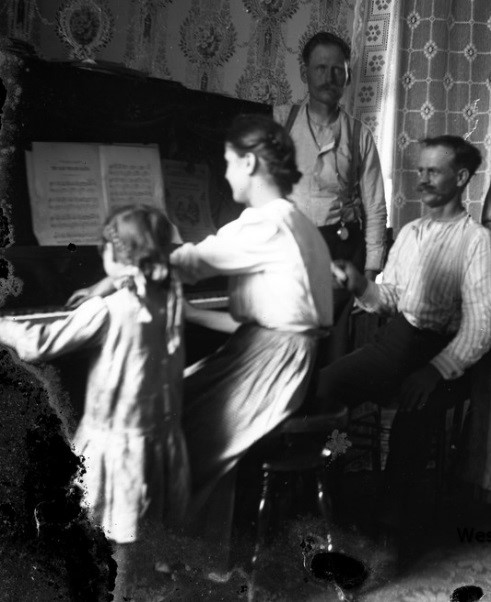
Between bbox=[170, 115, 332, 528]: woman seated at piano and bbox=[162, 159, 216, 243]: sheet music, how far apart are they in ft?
0.12

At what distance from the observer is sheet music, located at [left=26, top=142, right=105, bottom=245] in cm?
167

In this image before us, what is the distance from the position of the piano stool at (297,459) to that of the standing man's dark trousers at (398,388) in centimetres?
6

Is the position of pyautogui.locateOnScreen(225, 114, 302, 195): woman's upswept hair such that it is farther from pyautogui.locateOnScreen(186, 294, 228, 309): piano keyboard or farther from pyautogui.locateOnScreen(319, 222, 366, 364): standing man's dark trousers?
pyautogui.locateOnScreen(186, 294, 228, 309): piano keyboard

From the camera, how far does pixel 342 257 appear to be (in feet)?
6.59

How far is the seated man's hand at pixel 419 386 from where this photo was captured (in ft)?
7.08

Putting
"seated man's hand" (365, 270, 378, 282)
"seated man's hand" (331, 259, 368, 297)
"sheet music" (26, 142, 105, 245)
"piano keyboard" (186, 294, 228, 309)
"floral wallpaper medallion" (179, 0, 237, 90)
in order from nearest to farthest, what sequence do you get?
1. "sheet music" (26, 142, 105, 245)
2. "piano keyboard" (186, 294, 228, 309)
3. "floral wallpaper medallion" (179, 0, 237, 90)
4. "seated man's hand" (331, 259, 368, 297)
5. "seated man's hand" (365, 270, 378, 282)

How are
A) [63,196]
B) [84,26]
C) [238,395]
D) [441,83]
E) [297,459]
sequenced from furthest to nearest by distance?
1. [441,83]
2. [297,459]
3. [238,395]
4. [84,26]
5. [63,196]

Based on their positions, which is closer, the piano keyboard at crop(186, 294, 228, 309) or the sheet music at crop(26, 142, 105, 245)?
the sheet music at crop(26, 142, 105, 245)

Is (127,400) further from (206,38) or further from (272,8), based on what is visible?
(272,8)

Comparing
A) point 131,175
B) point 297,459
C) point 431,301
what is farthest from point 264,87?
point 297,459

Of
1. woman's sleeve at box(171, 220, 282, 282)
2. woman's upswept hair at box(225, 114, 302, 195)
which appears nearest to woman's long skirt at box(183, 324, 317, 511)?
woman's sleeve at box(171, 220, 282, 282)

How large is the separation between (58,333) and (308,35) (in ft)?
3.36

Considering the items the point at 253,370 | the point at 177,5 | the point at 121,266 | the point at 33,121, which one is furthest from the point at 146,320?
the point at 177,5

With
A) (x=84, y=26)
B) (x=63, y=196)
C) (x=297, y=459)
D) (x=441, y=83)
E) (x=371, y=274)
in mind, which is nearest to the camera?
(x=63, y=196)
